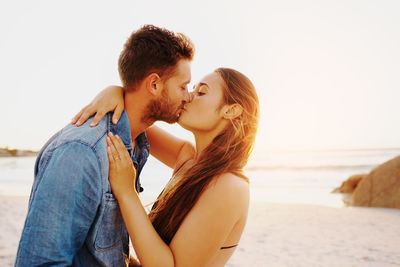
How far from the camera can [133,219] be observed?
1.95m

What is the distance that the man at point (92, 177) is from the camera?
1660mm

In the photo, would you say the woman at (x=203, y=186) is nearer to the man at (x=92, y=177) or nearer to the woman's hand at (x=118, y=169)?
the woman's hand at (x=118, y=169)

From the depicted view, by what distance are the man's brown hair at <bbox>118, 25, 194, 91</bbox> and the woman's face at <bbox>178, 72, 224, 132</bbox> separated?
0.36 m

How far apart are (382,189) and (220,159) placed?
9100mm

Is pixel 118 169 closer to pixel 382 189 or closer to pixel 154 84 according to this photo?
pixel 154 84

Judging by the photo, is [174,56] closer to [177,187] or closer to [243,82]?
[243,82]

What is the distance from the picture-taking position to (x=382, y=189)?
9.69 metres

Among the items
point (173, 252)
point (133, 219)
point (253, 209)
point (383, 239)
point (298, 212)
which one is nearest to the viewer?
point (133, 219)

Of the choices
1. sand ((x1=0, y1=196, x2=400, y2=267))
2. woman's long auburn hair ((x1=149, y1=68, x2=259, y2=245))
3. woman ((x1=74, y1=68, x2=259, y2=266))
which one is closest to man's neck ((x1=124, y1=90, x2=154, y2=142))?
woman ((x1=74, y1=68, x2=259, y2=266))

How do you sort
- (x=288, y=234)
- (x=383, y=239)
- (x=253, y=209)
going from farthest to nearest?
(x=253, y=209)
(x=288, y=234)
(x=383, y=239)

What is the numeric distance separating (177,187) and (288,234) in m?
5.25

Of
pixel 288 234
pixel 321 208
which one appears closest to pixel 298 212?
pixel 321 208

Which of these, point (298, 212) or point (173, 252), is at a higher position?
point (173, 252)

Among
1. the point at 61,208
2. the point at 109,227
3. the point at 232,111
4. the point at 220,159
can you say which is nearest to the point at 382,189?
the point at 232,111
